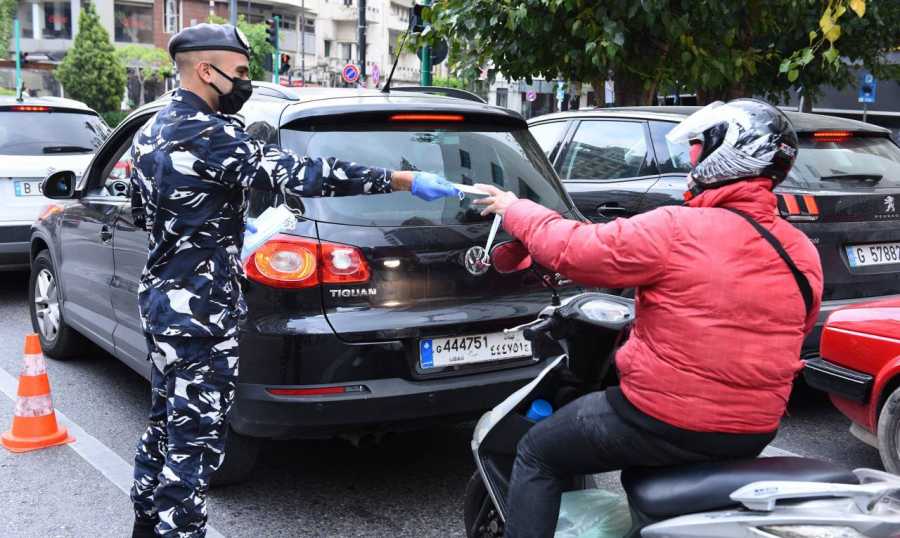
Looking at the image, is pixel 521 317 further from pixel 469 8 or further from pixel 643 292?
pixel 469 8

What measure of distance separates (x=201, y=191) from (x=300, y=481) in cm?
184

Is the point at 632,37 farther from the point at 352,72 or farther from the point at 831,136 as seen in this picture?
the point at 352,72

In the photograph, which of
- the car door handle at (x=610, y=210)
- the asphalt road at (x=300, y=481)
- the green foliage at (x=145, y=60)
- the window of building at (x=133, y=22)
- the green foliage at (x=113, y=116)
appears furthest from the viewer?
the window of building at (x=133, y=22)

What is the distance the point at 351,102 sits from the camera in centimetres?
396

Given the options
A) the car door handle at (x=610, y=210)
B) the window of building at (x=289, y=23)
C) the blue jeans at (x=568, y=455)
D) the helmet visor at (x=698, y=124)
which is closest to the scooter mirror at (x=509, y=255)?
the blue jeans at (x=568, y=455)

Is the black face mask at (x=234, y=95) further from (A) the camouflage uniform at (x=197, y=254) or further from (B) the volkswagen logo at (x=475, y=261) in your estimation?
(B) the volkswagen logo at (x=475, y=261)

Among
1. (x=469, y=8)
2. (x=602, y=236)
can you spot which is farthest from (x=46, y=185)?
(x=469, y=8)

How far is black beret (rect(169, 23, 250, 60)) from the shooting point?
3.07 m

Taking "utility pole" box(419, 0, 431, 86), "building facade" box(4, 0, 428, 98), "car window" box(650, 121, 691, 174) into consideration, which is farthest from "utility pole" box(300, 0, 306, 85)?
"car window" box(650, 121, 691, 174)

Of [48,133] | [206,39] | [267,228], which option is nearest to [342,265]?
[267,228]

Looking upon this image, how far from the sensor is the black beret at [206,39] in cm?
307

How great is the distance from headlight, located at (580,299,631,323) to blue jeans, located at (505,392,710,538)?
22 centimetres

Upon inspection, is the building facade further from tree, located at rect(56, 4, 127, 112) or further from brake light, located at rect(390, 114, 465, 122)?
brake light, located at rect(390, 114, 465, 122)

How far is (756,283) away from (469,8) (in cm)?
783
